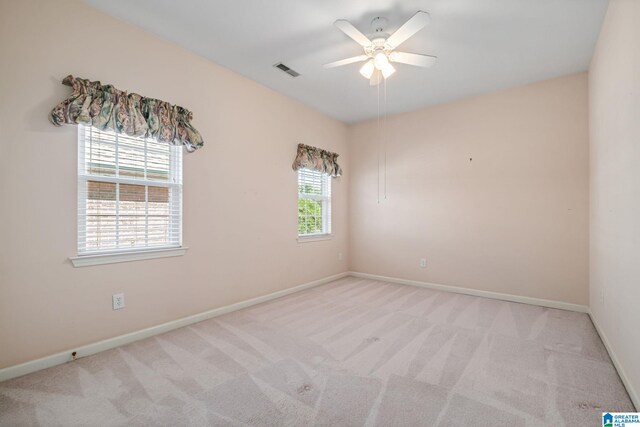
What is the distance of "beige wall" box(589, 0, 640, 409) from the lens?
1.75 meters

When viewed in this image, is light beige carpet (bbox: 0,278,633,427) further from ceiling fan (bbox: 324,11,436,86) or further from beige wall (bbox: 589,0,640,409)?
ceiling fan (bbox: 324,11,436,86)

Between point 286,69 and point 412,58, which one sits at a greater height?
point 286,69

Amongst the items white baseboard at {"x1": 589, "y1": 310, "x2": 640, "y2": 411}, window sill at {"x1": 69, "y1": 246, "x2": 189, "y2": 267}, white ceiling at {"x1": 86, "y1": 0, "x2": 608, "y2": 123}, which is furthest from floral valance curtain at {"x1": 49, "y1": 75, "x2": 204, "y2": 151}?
white baseboard at {"x1": 589, "y1": 310, "x2": 640, "y2": 411}

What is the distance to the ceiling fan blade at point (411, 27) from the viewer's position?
2011mm

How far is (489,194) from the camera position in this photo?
3928 millimetres

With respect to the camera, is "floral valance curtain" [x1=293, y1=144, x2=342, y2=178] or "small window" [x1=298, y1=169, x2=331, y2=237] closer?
"floral valance curtain" [x1=293, y1=144, x2=342, y2=178]

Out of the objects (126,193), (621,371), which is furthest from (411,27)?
(621,371)

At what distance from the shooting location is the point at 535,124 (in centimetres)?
361

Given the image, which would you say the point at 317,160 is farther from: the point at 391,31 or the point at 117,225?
the point at 117,225

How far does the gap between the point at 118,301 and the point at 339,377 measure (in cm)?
195

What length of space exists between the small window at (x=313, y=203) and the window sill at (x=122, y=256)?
1.89m

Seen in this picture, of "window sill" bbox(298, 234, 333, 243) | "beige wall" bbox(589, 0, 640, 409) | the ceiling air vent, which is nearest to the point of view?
"beige wall" bbox(589, 0, 640, 409)

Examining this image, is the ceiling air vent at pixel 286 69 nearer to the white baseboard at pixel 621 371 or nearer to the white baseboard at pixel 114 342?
the white baseboard at pixel 114 342

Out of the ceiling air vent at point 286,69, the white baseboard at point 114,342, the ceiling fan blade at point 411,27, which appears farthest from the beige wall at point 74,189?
the ceiling fan blade at point 411,27
